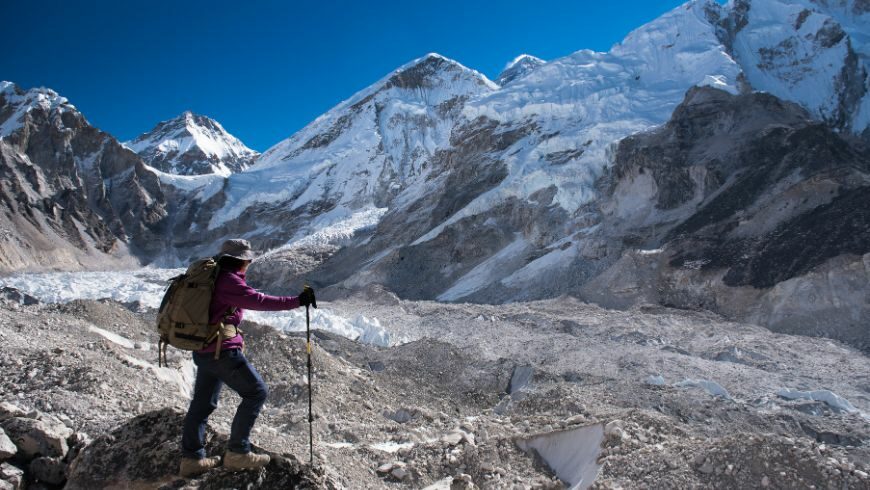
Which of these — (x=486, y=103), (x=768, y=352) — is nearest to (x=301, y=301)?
(x=768, y=352)

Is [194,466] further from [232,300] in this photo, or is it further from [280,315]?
[280,315]

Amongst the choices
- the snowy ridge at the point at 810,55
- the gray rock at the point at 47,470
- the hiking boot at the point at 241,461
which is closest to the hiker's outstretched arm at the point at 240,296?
the hiking boot at the point at 241,461

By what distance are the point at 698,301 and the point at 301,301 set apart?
25224 millimetres

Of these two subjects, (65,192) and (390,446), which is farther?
(65,192)

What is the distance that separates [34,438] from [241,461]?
174 cm

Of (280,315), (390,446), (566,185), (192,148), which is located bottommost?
(390,446)

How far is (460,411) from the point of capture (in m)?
12.0

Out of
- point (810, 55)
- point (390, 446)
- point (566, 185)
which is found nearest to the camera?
point (390, 446)

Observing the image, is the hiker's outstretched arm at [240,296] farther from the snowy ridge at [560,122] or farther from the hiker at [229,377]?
the snowy ridge at [560,122]

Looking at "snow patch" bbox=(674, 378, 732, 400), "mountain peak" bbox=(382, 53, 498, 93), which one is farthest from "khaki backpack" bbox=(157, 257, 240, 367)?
"mountain peak" bbox=(382, 53, 498, 93)

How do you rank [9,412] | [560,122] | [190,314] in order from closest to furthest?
[190,314], [9,412], [560,122]

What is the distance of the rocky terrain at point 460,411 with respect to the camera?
15.3 ft

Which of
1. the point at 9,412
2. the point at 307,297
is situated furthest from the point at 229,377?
the point at 9,412

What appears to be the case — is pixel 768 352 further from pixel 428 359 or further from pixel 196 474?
pixel 196 474
